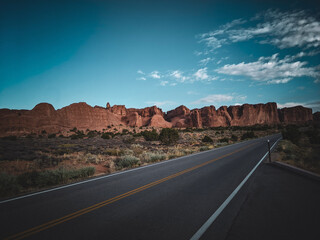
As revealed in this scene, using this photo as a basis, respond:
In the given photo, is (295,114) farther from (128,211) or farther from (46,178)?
(46,178)

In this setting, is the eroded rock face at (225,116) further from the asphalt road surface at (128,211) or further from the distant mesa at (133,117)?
the asphalt road surface at (128,211)

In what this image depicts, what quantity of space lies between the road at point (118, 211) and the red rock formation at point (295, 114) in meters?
156

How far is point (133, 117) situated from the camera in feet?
343

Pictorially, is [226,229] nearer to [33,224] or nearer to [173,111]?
[33,224]

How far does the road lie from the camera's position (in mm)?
3242

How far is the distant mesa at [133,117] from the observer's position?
183 feet

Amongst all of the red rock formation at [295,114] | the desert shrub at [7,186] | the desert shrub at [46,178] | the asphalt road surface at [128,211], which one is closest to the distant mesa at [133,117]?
the red rock formation at [295,114]

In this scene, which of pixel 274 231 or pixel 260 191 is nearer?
pixel 274 231

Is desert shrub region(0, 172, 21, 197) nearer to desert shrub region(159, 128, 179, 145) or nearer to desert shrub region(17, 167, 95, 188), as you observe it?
desert shrub region(17, 167, 95, 188)

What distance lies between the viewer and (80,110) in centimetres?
7338

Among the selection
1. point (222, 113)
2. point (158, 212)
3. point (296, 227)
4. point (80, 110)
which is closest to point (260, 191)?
point (296, 227)

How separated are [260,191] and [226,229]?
2.97m

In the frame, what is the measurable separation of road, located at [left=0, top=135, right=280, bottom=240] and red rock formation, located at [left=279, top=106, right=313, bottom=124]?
156 metres

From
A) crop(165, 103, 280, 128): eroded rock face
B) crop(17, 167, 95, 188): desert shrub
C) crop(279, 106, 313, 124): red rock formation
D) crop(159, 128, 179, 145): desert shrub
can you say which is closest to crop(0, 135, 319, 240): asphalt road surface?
crop(17, 167, 95, 188): desert shrub
